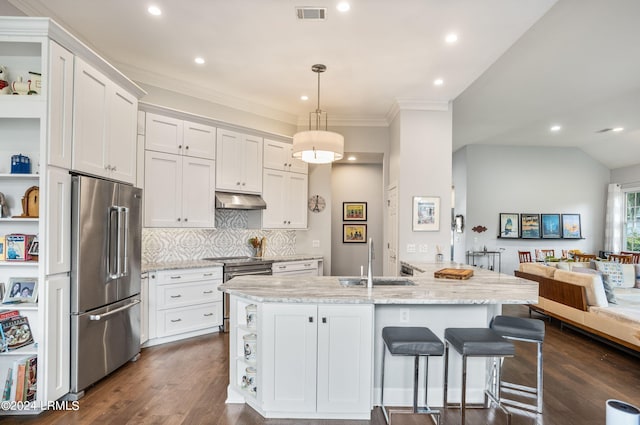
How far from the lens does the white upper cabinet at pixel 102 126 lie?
2826 mm

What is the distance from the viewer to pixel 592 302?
444 cm

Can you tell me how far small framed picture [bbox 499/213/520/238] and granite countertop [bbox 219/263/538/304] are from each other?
6425mm

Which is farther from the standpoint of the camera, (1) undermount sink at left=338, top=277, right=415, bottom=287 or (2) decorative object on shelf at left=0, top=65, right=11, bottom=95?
(1) undermount sink at left=338, top=277, right=415, bottom=287

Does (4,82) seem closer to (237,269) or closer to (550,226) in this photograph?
(237,269)

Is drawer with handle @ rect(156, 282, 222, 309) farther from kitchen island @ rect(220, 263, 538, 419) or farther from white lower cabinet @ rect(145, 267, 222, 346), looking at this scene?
kitchen island @ rect(220, 263, 538, 419)

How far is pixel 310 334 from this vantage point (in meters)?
2.51

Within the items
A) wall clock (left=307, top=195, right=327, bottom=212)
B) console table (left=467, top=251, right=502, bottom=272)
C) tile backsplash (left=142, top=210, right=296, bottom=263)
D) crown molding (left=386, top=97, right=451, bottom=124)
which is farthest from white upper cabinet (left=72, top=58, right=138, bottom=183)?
console table (left=467, top=251, right=502, bottom=272)

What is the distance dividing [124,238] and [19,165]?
98 cm

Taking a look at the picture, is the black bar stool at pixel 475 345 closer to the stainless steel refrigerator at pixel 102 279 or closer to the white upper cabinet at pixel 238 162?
the stainless steel refrigerator at pixel 102 279

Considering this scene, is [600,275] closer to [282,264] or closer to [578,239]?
[282,264]

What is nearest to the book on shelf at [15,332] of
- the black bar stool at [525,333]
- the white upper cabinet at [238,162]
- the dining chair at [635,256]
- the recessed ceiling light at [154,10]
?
the white upper cabinet at [238,162]

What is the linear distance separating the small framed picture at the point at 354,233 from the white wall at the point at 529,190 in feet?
10.7

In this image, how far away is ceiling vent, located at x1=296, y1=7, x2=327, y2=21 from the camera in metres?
2.98

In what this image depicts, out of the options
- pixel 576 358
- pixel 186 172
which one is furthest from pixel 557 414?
pixel 186 172
